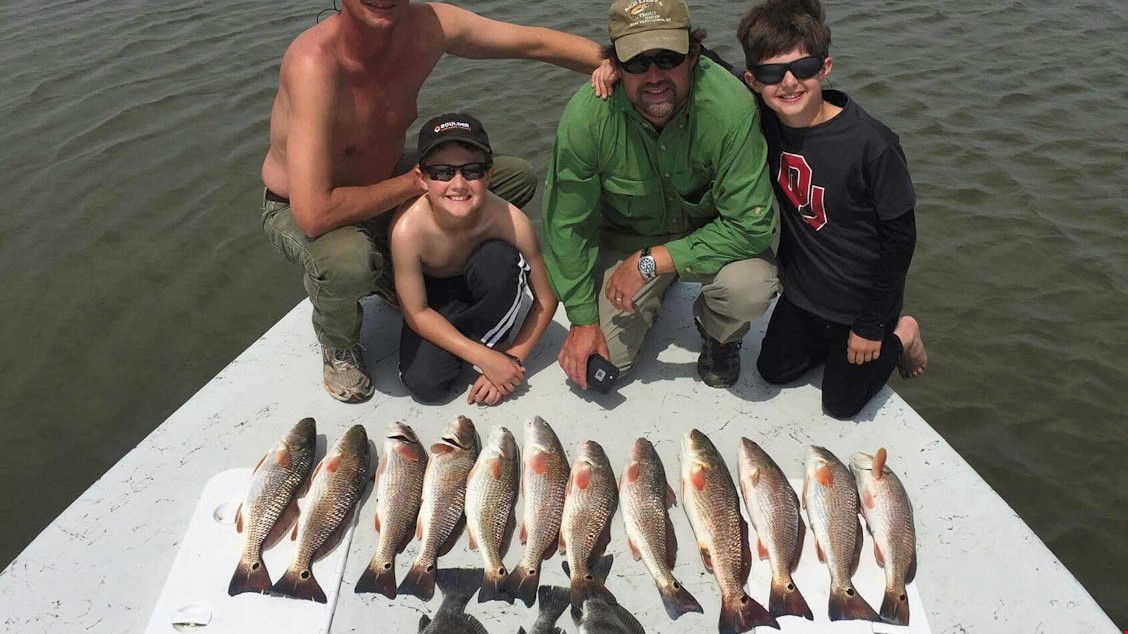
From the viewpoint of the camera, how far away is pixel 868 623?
2902 millimetres

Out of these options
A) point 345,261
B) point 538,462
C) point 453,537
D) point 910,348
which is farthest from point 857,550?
point 345,261

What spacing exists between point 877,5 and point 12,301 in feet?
35.2

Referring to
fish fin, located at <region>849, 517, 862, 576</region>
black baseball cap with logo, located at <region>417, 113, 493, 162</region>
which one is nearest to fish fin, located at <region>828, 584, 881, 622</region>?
fish fin, located at <region>849, 517, 862, 576</region>

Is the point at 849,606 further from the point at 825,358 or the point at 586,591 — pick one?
the point at 825,358

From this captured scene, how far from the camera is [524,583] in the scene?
10.1ft

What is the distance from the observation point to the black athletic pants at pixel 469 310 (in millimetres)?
3990

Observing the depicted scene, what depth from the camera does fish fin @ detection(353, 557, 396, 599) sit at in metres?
3.02

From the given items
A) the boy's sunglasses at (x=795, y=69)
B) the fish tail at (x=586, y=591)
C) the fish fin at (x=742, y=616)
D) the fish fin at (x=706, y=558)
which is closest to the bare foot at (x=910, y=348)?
the boy's sunglasses at (x=795, y=69)

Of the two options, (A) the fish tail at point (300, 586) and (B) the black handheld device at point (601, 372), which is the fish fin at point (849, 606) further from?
(A) the fish tail at point (300, 586)

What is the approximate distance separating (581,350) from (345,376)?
1.23m

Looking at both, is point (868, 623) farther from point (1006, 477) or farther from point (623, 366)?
point (1006, 477)

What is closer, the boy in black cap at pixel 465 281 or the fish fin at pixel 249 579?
the fish fin at pixel 249 579

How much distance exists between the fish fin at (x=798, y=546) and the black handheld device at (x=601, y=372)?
1131mm

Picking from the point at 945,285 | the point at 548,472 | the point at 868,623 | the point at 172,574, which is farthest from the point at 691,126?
the point at 945,285
